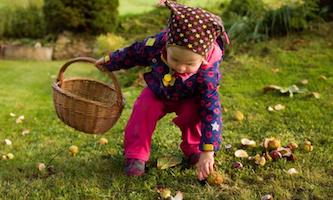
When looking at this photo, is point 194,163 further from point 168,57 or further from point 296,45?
point 296,45

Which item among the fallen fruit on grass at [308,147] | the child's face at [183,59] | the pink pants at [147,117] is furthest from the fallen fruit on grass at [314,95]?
the child's face at [183,59]

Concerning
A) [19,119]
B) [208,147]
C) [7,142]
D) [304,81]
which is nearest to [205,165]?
[208,147]

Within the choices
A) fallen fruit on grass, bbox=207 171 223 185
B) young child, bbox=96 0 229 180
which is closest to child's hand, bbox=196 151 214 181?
young child, bbox=96 0 229 180

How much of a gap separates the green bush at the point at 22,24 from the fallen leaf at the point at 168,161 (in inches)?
249

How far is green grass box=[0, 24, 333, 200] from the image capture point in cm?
296

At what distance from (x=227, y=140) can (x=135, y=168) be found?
2.94 feet

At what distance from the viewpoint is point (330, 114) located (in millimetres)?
4211

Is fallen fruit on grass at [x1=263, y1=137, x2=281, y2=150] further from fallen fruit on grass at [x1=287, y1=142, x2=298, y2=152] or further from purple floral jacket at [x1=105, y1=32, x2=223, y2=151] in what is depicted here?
purple floral jacket at [x1=105, y1=32, x2=223, y2=151]

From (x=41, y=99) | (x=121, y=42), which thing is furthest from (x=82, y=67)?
(x=41, y=99)

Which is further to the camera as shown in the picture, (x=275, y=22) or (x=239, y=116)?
(x=275, y=22)

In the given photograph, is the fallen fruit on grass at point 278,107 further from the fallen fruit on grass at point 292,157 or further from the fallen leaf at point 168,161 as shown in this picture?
the fallen leaf at point 168,161

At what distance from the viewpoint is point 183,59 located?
269cm

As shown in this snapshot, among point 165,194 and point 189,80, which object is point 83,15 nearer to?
point 189,80

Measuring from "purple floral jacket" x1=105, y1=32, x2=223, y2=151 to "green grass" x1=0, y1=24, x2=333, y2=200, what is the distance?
0.35 meters
